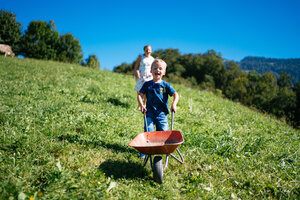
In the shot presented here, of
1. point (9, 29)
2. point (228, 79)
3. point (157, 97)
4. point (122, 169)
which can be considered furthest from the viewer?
point (228, 79)

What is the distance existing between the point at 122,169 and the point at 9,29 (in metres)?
52.7

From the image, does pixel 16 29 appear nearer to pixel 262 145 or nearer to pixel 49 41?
pixel 49 41

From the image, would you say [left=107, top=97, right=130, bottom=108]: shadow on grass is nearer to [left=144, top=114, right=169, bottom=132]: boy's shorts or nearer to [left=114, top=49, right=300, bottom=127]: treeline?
[left=144, top=114, right=169, bottom=132]: boy's shorts

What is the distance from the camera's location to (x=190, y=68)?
3612 inches

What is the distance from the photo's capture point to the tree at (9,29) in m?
40.5

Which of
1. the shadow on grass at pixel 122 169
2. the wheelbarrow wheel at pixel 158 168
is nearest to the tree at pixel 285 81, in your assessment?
the shadow on grass at pixel 122 169

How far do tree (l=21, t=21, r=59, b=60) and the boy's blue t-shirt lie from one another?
5128 centimetres

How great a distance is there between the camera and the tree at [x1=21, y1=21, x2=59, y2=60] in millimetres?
47625

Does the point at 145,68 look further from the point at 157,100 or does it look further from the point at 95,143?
the point at 95,143

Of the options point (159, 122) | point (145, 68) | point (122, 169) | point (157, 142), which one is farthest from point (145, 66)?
point (122, 169)

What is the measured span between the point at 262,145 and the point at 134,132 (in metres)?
4.02

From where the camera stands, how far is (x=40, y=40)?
5231 centimetres

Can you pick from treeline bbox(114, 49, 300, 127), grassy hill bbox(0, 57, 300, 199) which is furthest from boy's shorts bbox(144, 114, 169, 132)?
treeline bbox(114, 49, 300, 127)

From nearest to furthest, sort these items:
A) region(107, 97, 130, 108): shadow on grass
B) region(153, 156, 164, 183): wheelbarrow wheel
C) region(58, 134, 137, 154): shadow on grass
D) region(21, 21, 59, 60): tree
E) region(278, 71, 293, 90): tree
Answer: region(153, 156, 164, 183): wheelbarrow wheel → region(58, 134, 137, 154): shadow on grass → region(107, 97, 130, 108): shadow on grass → region(21, 21, 59, 60): tree → region(278, 71, 293, 90): tree
